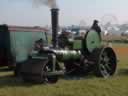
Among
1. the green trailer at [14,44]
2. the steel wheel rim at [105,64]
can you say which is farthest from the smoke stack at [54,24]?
the green trailer at [14,44]

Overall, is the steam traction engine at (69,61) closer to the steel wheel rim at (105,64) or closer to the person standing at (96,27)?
the steel wheel rim at (105,64)

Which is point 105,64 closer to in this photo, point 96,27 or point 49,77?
point 96,27

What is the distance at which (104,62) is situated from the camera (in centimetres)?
1177

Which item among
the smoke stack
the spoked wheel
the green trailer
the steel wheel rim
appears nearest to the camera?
the smoke stack

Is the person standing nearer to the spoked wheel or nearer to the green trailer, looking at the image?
the spoked wheel

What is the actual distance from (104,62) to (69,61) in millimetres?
1269

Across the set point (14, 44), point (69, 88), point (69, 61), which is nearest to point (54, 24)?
point (69, 61)

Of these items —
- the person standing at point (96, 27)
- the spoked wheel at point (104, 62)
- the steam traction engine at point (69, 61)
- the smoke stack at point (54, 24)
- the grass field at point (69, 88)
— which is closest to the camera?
the grass field at point (69, 88)

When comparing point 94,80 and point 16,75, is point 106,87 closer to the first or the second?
point 94,80

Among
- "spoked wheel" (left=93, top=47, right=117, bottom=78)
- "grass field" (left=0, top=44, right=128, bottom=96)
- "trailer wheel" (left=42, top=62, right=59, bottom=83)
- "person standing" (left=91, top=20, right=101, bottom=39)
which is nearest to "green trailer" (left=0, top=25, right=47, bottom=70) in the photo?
"grass field" (left=0, top=44, right=128, bottom=96)

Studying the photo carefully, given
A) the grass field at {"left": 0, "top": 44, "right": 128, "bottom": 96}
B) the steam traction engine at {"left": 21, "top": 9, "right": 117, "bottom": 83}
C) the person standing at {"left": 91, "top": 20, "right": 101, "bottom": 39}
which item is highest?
the person standing at {"left": 91, "top": 20, "right": 101, "bottom": 39}

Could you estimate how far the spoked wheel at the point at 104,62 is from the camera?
37.0ft

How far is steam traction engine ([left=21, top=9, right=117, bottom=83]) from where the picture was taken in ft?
31.6

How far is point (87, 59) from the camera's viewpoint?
11414mm
